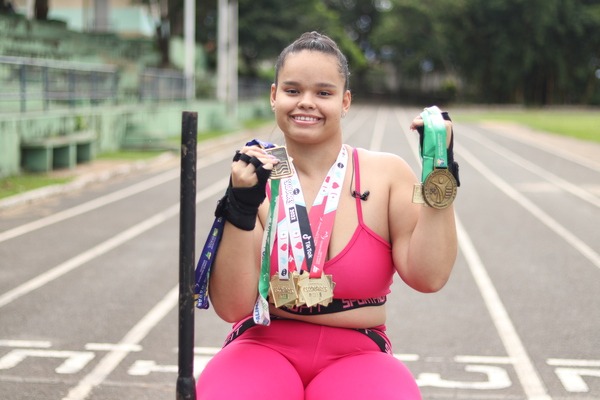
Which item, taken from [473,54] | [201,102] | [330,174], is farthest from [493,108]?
[330,174]

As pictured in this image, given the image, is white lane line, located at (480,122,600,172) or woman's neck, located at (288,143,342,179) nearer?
woman's neck, located at (288,143,342,179)

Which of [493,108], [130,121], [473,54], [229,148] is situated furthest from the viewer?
[473,54]

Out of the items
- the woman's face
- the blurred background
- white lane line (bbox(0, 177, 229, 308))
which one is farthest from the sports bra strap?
the blurred background

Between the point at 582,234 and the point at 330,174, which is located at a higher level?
the point at 330,174

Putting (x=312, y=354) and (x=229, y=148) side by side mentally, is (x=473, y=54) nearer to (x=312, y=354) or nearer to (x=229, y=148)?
(x=229, y=148)

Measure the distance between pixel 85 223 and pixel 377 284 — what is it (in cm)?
861

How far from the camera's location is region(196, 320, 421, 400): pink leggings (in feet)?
7.22

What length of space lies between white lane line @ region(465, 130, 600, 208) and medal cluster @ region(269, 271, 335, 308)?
38.1 ft

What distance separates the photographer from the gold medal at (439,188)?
2.22 metres

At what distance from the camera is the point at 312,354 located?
2.38 meters

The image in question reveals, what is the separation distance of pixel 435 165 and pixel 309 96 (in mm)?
451

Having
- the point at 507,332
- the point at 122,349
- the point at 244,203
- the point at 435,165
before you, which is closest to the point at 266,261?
the point at 244,203

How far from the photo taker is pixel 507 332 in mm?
5906

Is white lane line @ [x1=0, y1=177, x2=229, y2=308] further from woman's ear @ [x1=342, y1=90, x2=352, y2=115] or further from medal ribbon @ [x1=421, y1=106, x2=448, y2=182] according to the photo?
medal ribbon @ [x1=421, y1=106, x2=448, y2=182]
